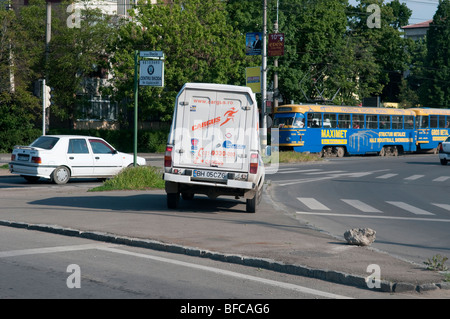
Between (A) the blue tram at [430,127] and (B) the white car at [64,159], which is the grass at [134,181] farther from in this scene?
(A) the blue tram at [430,127]

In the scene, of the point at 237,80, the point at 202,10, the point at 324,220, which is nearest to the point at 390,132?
the point at 237,80

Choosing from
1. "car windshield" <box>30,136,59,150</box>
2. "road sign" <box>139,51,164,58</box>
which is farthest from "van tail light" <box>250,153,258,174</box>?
"car windshield" <box>30,136,59,150</box>

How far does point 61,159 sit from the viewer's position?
20703mm

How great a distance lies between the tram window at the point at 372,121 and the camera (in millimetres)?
47272

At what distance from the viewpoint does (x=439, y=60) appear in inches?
3014

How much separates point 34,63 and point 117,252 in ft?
118

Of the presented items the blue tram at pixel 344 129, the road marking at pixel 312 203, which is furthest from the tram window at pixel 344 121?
the road marking at pixel 312 203

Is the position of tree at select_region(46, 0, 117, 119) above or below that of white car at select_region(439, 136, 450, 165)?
above

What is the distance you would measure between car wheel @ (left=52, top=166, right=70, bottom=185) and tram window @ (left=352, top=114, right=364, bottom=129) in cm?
2879

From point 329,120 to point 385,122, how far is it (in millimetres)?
6552

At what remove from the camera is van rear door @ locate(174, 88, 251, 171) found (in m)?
13.8

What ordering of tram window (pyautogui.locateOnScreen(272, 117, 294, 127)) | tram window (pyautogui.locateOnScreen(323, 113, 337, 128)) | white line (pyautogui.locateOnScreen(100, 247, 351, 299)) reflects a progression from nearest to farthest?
white line (pyautogui.locateOnScreen(100, 247, 351, 299)), tram window (pyautogui.locateOnScreen(272, 117, 294, 127)), tram window (pyautogui.locateOnScreen(323, 113, 337, 128))

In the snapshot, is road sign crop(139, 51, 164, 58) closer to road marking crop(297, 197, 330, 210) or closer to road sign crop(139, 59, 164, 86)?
road sign crop(139, 59, 164, 86)
